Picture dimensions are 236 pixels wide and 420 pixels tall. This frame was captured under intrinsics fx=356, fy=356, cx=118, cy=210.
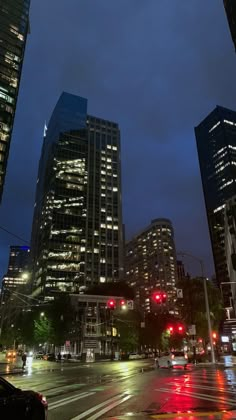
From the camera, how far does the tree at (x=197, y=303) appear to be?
5162cm

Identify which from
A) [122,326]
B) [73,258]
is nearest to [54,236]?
[73,258]

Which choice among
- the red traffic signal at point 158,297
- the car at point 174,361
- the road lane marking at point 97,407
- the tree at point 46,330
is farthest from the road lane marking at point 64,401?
the tree at point 46,330

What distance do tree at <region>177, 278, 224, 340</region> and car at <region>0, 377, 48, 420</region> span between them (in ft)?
151

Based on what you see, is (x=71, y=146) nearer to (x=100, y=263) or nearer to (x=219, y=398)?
(x=100, y=263)

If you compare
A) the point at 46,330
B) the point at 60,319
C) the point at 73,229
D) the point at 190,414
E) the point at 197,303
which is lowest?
the point at 190,414

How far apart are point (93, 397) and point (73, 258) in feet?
520

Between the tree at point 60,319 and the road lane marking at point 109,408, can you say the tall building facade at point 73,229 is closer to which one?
the tree at point 60,319

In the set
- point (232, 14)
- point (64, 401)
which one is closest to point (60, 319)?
point (64, 401)

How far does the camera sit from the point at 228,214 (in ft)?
291

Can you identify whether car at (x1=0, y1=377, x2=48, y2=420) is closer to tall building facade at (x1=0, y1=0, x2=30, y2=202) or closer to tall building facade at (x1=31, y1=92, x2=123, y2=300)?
tall building facade at (x1=0, y1=0, x2=30, y2=202)

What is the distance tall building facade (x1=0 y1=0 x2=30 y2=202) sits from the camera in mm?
109562

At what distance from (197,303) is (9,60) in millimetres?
108654

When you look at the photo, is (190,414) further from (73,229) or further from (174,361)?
(73,229)

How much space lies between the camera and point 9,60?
12331cm
